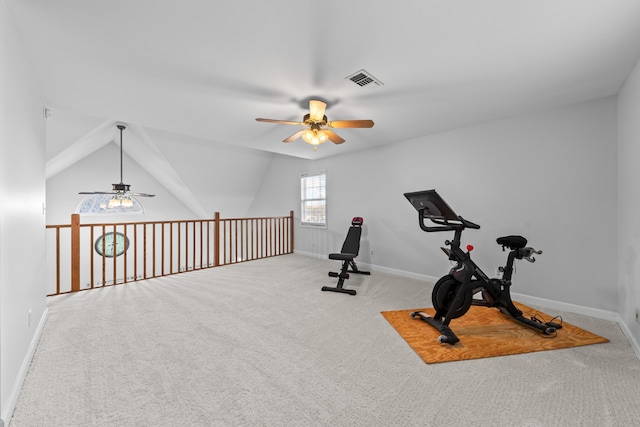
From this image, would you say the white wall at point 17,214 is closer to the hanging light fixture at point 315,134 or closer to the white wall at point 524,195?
the hanging light fixture at point 315,134

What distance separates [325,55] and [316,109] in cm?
69

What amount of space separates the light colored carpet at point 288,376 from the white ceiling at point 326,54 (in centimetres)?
239

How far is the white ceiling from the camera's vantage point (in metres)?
1.66

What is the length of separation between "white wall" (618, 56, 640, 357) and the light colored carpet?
0.34 m

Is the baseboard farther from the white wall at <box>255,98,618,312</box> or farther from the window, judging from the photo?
the window

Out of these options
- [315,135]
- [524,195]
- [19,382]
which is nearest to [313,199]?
[315,135]

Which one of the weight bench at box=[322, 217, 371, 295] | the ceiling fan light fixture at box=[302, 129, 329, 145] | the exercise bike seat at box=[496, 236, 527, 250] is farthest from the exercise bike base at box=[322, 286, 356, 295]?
the ceiling fan light fixture at box=[302, 129, 329, 145]

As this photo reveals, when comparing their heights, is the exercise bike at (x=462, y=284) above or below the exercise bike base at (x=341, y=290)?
above

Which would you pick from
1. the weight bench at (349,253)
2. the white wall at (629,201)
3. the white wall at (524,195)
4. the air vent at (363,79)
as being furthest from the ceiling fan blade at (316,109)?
the white wall at (629,201)

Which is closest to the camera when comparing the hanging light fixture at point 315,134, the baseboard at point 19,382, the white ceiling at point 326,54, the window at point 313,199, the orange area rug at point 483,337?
the baseboard at point 19,382

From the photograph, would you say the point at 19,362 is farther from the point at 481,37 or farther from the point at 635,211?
the point at 635,211

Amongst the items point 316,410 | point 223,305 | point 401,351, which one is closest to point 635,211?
point 401,351

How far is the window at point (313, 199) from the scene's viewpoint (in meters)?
6.05

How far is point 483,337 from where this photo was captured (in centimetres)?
244
